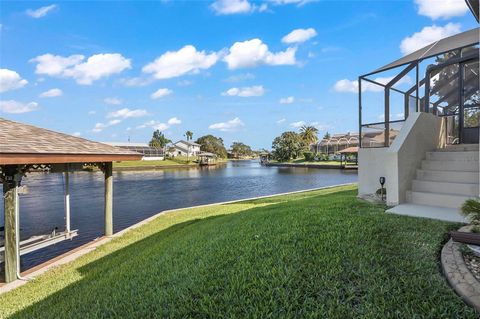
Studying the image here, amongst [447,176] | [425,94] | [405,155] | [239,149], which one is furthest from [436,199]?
[239,149]

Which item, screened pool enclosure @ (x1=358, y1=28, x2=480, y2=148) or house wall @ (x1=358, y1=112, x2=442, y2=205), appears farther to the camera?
screened pool enclosure @ (x1=358, y1=28, x2=480, y2=148)

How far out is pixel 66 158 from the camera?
5809mm

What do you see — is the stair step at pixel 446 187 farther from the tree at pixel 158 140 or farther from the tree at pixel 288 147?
the tree at pixel 158 140

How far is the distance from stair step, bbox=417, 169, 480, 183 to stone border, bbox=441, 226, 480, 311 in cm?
258

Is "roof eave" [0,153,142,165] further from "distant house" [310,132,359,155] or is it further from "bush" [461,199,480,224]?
"distant house" [310,132,359,155]

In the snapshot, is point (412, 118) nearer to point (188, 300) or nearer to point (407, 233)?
point (407, 233)

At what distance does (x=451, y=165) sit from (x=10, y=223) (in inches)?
318

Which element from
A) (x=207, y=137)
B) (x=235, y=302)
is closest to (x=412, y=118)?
(x=235, y=302)

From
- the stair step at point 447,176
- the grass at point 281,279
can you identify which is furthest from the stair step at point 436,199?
the grass at point 281,279

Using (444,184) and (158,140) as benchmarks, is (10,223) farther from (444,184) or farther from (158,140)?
(158,140)

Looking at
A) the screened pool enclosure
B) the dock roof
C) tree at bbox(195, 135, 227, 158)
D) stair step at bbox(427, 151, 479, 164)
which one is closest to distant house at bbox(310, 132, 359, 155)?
tree at bbox(195, 135, 227, 158)

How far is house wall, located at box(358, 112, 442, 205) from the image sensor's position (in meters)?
5.54

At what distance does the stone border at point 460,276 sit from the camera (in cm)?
242

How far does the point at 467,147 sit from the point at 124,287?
684cm
